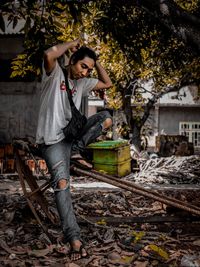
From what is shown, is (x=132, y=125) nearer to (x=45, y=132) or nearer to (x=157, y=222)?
(x=157, y=222)

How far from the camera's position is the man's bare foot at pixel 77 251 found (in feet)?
12.6

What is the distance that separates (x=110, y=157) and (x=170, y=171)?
222cm

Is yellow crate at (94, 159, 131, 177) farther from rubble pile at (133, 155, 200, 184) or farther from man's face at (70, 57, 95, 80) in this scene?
man's face at (70, 57, 95, 80)

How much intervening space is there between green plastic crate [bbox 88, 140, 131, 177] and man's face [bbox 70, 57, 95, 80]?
25.7 feet

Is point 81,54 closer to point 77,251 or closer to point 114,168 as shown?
point 77,251

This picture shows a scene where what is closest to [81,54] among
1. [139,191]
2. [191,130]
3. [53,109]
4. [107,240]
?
[53,109]

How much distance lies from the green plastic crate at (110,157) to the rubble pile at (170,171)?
68cm

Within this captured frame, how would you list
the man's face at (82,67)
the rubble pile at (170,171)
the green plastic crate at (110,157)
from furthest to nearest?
the green plastic crate at (110,157)
the rubble pile at (170,171)
the man's face at (82,67)

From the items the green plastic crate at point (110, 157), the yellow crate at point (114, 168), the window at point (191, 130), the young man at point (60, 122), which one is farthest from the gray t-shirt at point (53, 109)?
the window at point (191, 130)

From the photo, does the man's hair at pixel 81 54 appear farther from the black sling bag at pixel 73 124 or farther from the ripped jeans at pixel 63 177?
the ripped jeans at pixel 63 177

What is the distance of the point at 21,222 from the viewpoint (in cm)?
539

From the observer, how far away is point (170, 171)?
41.9ft

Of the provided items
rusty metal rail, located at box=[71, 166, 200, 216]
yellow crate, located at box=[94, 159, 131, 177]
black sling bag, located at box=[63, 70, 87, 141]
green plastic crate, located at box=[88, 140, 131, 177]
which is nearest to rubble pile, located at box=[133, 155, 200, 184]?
yellow crate, located at box=[94, 159, 131, 177]

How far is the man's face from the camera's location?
161 inches
